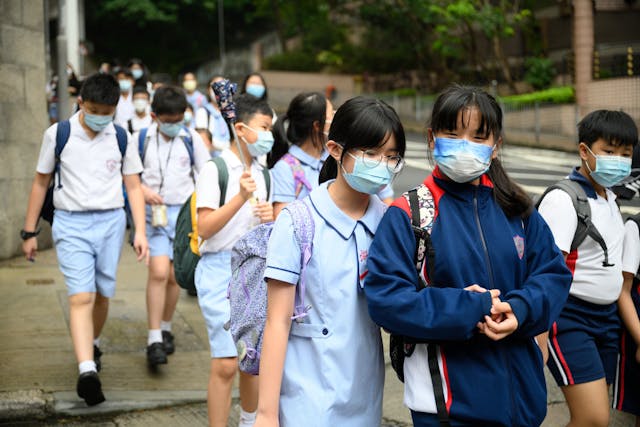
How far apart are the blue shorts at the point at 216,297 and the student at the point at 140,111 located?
550 cm

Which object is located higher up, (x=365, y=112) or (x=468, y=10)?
(x=468, y=10)

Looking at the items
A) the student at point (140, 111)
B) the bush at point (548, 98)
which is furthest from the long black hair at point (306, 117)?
the bush at point (548, 98)

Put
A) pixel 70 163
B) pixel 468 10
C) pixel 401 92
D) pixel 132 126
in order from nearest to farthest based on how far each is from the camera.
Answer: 1. pixel 70 163
2. pixel 132 126
3. pixel 468 10
4. pixel 401 92

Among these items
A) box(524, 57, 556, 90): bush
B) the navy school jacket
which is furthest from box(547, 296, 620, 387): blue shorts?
box(524, 57, 556, 90): bush

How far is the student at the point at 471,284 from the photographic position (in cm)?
287

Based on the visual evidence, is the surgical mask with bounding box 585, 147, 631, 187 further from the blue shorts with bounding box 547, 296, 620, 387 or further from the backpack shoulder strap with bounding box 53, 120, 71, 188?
the backpack shoulder strap with bounding box 53, 120, 71, 188

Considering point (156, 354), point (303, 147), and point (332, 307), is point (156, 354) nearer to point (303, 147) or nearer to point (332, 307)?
point (303, 147)

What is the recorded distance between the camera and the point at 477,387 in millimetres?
2930

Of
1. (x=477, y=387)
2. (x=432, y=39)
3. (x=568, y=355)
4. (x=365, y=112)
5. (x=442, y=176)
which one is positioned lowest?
(x=568, y=355)

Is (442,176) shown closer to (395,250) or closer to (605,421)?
(395,250)

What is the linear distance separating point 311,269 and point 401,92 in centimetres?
2963

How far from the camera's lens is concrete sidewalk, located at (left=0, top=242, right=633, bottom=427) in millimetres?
5613

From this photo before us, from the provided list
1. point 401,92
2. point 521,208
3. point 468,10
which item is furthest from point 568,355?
point 401,92

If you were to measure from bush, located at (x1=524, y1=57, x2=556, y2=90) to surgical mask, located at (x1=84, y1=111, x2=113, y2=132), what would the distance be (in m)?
23.4
